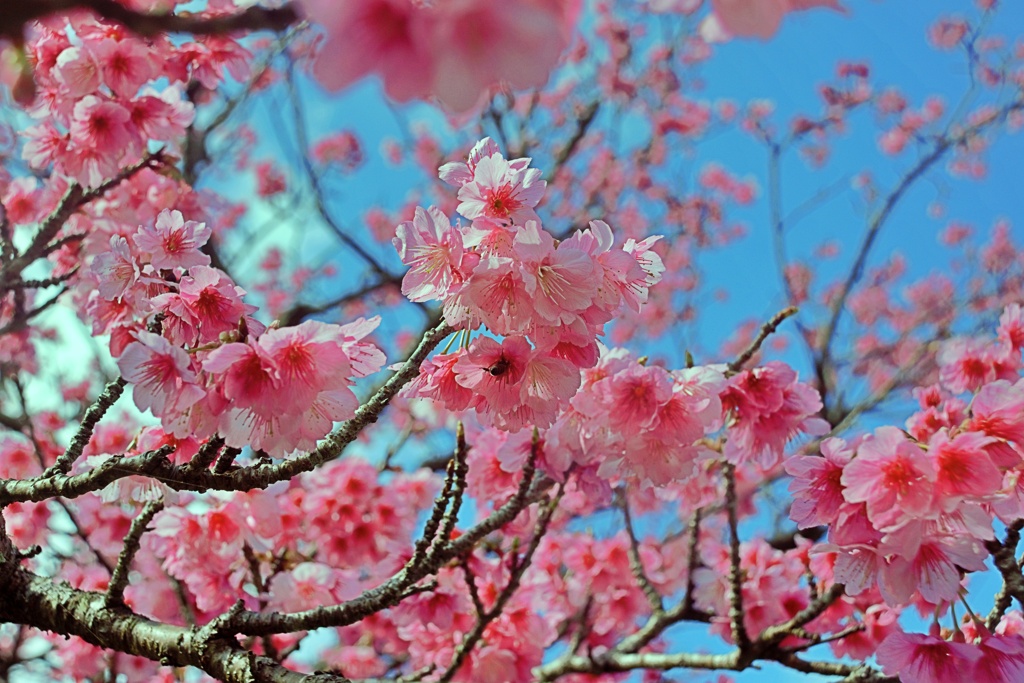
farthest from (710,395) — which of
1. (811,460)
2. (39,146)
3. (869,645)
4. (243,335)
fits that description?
(39,146)

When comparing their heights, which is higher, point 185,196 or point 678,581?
point 185,196

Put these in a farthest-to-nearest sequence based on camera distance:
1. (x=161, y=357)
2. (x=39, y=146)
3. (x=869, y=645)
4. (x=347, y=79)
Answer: (x=869, y=645)
(x=39, y=146)
(x=161, y=357)
(x=347, y=79)

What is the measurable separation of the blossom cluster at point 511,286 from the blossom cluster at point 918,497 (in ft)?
2.05

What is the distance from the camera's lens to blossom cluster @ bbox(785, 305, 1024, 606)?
1488 mm

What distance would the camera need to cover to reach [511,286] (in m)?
1.42

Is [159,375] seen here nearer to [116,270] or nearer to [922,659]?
[116,270]

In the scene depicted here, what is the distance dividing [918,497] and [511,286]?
0.95m

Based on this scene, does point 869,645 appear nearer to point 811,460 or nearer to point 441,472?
point 811,460

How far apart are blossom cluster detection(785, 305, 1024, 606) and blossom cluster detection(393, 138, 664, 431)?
0.63 metres

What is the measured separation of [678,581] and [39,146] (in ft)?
11.4

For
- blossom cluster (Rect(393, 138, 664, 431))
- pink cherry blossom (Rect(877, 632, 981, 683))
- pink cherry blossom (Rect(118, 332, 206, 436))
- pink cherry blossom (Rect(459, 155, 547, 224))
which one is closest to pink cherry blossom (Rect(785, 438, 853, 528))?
pink cherry blossom (Rect(877, 632, 981, 683))

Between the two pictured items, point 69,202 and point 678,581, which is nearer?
point 69,202

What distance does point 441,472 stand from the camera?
5238 millimetres

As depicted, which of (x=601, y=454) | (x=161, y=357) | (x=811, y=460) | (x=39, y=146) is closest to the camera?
(x=161, y=357)
